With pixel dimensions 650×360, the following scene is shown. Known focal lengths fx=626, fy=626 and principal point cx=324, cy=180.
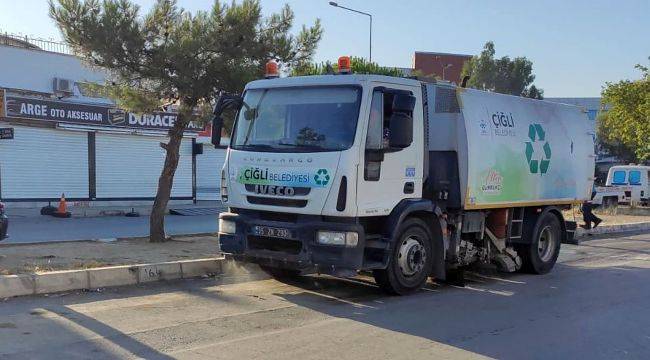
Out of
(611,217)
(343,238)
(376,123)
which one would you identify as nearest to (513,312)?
(343,238)

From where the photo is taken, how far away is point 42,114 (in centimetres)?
2406

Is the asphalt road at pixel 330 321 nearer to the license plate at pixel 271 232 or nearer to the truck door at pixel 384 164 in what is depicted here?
the license plate at pixel 271 232

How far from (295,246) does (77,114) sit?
20.3m

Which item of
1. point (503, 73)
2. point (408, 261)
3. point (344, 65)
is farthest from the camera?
point (503, 73)

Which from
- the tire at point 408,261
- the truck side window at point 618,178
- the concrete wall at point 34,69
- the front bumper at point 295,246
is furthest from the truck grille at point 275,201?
the truck side window at point 618,178

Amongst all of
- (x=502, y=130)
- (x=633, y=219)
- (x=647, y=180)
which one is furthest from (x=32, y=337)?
(x=647, y=180)

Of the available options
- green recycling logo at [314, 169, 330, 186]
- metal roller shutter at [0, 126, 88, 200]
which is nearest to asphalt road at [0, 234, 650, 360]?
green recycling logo at [314, 169, 330, 186]

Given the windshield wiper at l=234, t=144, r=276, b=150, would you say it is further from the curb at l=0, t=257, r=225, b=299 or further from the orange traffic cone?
the orange traffic cone

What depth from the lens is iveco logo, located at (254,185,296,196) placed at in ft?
25.0

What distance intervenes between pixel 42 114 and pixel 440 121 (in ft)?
64.8

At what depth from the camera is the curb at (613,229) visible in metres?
17.8

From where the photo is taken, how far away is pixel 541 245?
1102 cm

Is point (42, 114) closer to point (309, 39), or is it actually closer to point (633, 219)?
point (309, 39)

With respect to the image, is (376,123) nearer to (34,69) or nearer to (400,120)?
(400,120)
